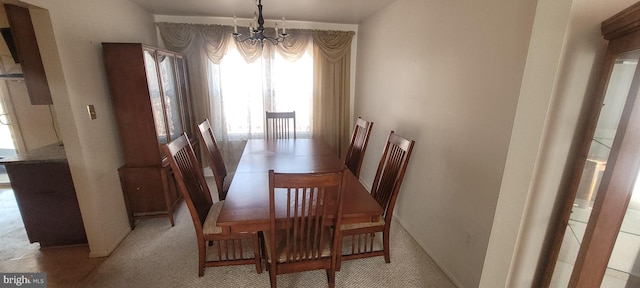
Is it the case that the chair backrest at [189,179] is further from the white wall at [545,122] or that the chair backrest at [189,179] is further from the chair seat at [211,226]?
the white wall at [545,122]

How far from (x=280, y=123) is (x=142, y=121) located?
4.69ft

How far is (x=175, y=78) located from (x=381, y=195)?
101 inches

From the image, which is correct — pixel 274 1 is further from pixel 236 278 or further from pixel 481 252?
pixel 481 252

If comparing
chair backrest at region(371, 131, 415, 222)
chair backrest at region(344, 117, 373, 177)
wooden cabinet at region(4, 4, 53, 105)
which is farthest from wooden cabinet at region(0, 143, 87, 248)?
chair backrest at region(371, 131, 415, 222)

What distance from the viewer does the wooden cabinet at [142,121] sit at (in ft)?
6.69

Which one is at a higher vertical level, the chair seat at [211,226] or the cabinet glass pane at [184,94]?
the cabinet glass pane at [184,94]

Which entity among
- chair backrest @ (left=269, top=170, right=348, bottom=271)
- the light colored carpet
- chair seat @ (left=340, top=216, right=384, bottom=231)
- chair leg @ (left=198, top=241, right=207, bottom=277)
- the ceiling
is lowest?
the light colored carpet

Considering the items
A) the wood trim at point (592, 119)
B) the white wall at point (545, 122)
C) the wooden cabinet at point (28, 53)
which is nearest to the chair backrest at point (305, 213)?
the white wall at point (545, 122)

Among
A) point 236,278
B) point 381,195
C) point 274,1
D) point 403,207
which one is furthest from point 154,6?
point 403,207

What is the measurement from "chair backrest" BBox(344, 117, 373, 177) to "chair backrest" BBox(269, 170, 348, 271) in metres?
0.71

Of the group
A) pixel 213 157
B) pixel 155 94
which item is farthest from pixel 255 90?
pixel 213 157

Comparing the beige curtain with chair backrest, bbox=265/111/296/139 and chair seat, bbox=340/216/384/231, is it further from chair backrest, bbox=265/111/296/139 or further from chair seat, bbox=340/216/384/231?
chair seat, bbox=340/216/384/231

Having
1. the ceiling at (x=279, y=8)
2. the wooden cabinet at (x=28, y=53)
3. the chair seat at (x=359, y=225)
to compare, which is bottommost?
the chair seat at (x=359, y=225)

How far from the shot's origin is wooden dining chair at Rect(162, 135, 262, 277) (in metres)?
Result: 1.52
